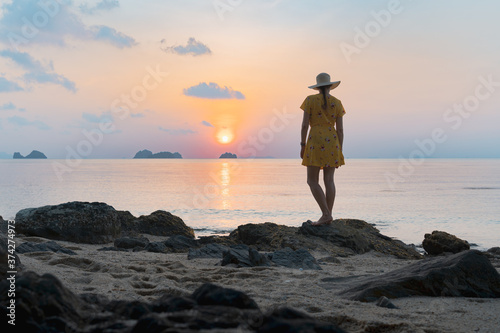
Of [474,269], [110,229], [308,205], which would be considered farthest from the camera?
[308,205]

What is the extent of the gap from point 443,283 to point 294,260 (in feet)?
7.05

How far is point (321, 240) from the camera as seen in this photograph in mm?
7652

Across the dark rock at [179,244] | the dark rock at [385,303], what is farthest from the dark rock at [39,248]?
the dark rock at [385,303]

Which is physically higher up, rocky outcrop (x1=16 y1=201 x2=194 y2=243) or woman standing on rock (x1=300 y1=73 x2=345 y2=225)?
woman standing on rock (x1=300 y1=73 x2=345 y2=225)

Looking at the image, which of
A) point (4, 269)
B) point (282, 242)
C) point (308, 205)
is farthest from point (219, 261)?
point (308, 205)

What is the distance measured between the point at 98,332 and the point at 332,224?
658 centimetres

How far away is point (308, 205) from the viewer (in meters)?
21.2

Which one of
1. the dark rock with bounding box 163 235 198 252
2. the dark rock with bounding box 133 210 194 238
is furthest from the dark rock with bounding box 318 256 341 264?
the dark rock with bounding box 133 210 194 238

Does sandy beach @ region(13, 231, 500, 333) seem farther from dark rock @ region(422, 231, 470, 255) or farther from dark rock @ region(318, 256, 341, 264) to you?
dark rock @ region(422, 231, 470, 255)

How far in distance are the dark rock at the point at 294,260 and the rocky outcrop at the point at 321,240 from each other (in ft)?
4.36

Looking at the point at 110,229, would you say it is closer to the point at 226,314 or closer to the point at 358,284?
the point at 358,284

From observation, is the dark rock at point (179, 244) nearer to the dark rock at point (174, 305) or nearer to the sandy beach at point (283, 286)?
the sandy beach at point (283, 286)

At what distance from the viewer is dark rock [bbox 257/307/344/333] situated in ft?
5.84

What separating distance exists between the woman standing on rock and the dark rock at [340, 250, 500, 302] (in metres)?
3.41
